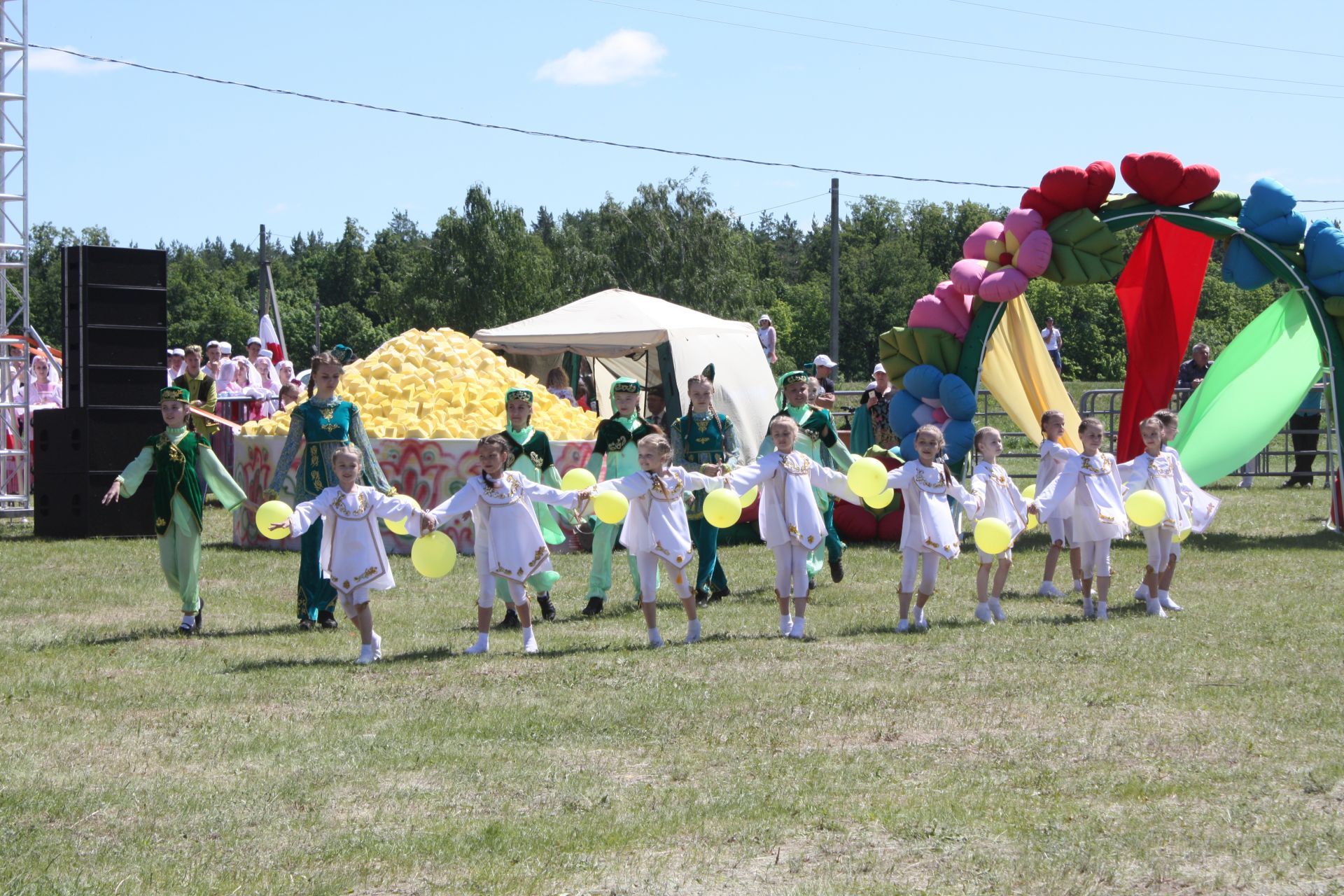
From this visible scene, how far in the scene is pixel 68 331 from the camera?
55.4ft

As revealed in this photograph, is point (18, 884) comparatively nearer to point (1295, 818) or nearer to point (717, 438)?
point (1295, 818)

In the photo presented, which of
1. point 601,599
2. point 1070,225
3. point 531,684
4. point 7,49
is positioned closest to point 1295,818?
point 531,684

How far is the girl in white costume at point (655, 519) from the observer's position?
32.0 feet

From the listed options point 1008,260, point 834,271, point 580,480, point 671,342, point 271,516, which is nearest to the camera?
point 271,516

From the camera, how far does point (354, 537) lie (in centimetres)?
935

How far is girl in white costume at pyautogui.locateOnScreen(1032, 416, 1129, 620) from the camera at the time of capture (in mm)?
10883

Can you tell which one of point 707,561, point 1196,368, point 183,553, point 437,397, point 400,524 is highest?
point 1196,368

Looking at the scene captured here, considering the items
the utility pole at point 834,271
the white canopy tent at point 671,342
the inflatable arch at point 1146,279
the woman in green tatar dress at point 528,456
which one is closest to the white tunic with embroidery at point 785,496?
the woman in green tatar dress at point 528,456

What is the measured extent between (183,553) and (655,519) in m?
3.39

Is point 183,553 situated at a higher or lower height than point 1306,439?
lower

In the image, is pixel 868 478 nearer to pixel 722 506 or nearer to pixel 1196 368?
pixel 722 506

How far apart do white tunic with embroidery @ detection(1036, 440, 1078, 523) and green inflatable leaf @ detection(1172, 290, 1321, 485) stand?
436 centimetres

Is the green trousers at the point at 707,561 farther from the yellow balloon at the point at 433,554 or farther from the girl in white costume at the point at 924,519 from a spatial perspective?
the yellow balloon at the point at 433,554

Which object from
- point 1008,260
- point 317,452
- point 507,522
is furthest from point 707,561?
point 1008,260
